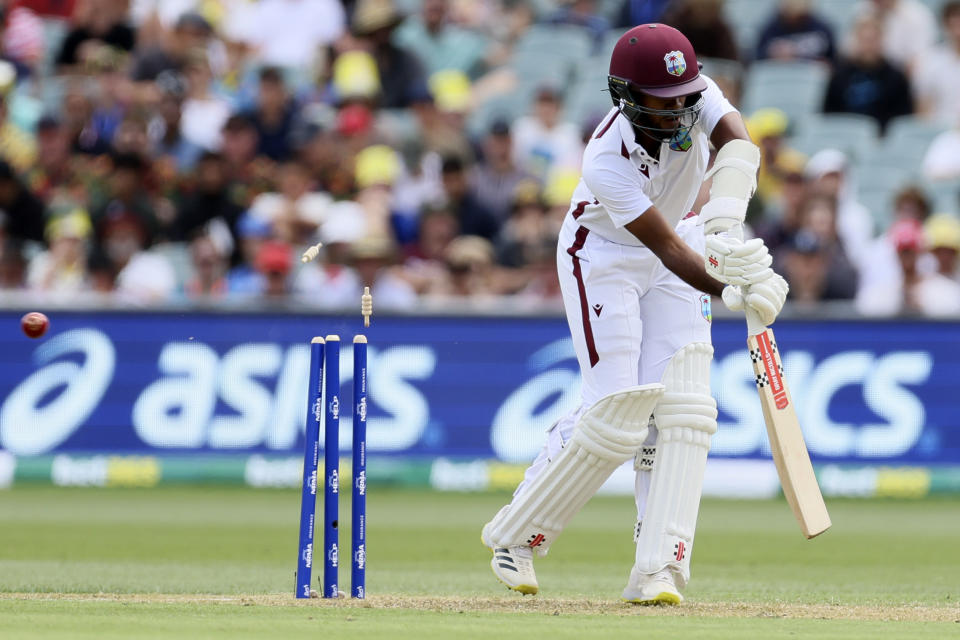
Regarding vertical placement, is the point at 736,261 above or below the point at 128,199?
below

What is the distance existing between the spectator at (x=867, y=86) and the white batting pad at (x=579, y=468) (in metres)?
8.56

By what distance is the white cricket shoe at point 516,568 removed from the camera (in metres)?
5.79

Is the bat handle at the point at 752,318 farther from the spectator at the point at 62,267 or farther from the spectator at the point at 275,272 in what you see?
the spectator at the point at 62,267

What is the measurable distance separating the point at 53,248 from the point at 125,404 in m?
1.90

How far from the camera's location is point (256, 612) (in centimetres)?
524

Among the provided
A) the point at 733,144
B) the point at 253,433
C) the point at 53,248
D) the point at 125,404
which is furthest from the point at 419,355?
the point at 733,144

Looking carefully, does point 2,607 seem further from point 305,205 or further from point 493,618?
point 305,205

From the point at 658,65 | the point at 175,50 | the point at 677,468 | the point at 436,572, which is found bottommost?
the point at 677,468

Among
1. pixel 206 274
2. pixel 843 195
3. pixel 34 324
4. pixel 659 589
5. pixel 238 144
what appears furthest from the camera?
pixel 238 144

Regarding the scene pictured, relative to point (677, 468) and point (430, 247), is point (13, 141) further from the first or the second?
point (677, 468)

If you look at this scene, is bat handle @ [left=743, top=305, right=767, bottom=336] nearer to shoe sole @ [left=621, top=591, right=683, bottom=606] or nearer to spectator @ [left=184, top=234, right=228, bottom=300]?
shoe sole @ [left=621, top=591, right=683, bottom=606]

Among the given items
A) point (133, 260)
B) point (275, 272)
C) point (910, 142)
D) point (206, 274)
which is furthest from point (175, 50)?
Result: point (910, 142)

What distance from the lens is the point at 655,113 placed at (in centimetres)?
545

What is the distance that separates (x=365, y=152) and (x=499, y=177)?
1.15m
